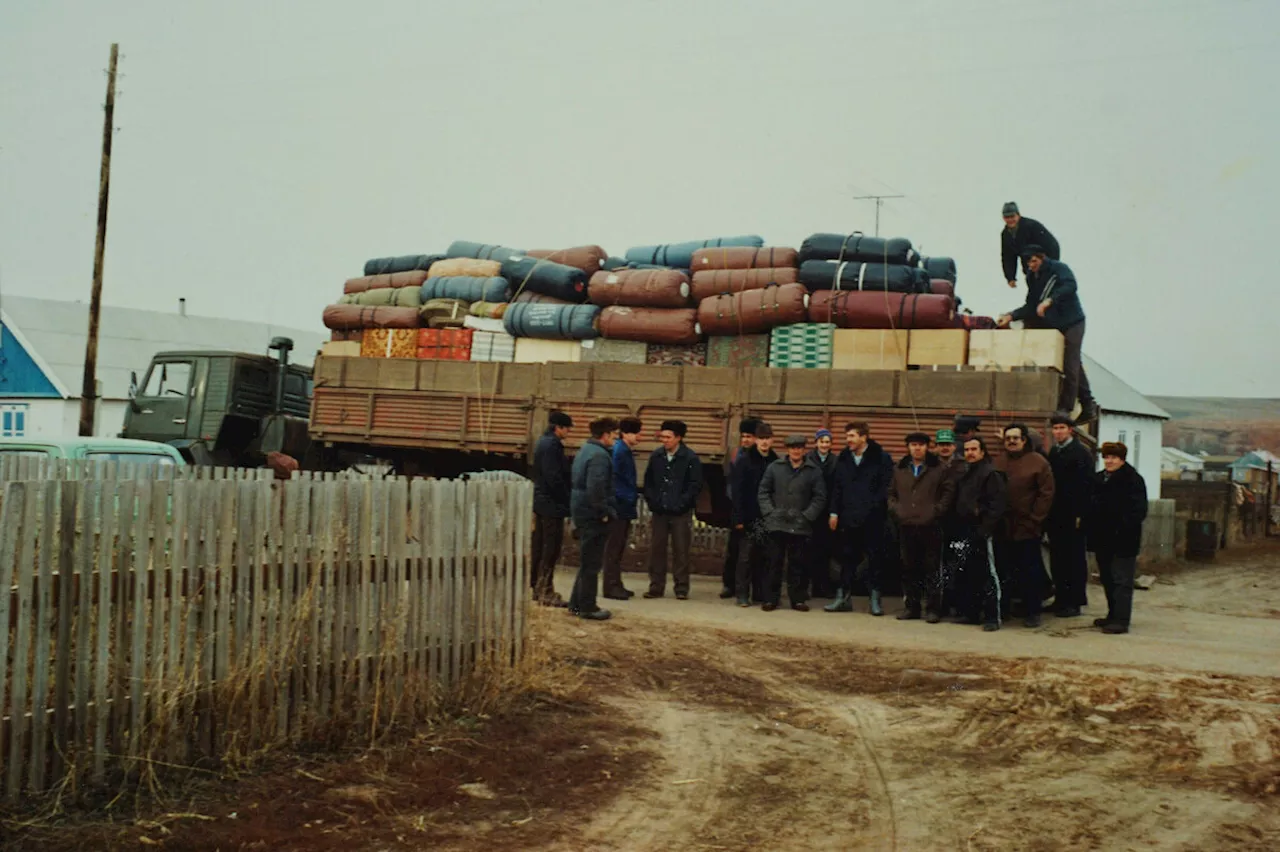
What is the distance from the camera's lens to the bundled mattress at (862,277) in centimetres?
1355

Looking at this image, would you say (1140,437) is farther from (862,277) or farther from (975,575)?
(975,575)

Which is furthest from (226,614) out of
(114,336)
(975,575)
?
(114,336)

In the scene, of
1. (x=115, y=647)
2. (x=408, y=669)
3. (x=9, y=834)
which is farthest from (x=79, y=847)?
(x=408, y=669)

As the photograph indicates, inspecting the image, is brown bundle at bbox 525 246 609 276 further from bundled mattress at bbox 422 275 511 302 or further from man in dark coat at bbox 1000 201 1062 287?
man in dark coat at bbox 1000 201 1062 287

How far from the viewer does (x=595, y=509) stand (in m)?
10.6

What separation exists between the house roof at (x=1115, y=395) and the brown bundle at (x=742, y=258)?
34357 millimetres

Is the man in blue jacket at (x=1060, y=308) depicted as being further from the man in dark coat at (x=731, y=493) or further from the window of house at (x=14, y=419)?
the window of house at (x=14, y=419)

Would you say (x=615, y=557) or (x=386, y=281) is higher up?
(x=386, y=281)

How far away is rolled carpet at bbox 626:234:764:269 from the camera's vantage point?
15.1 meters

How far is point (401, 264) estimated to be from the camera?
17500 mm

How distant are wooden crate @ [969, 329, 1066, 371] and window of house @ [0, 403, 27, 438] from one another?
37016mm

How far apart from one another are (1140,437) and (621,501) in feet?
135

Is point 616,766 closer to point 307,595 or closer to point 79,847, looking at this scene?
point 307,595

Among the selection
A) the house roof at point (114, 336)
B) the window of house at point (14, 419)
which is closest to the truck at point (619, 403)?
the house roof at point (114, 336)
